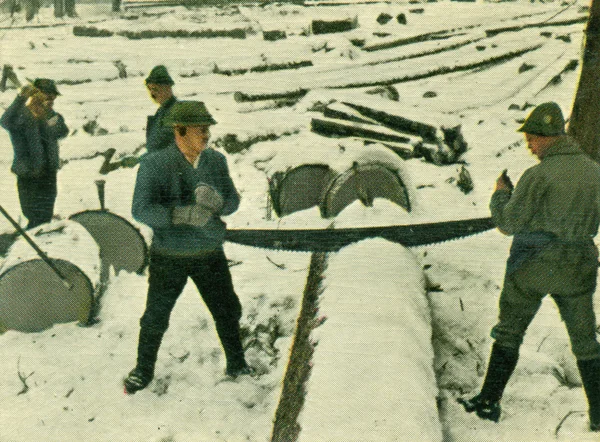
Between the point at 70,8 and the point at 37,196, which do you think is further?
the point at 70,8

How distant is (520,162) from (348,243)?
5462 millimetres

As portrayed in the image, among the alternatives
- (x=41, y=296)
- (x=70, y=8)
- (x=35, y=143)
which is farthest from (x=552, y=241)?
(x=70, y=8)

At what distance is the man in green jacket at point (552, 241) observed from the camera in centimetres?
339

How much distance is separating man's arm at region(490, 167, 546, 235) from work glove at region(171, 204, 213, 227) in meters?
1.89

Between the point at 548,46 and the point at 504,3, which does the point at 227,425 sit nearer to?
the point at 548,46

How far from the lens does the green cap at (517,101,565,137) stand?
11.1 ft

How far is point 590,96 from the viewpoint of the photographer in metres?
5.42

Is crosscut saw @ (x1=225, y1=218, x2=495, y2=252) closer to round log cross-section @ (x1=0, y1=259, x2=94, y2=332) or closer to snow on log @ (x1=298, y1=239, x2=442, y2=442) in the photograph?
snow on log @ (x1=298, y1=239, x2=442, y2=442)

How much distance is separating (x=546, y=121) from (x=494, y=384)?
5.77 feet

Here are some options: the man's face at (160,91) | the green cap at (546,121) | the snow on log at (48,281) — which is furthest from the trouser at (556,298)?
the man's face at (160,91)

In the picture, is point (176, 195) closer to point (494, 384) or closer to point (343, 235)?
point (343, 235)

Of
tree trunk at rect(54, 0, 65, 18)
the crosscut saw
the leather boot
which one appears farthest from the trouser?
tree trunk at rect(54, 0, 65, 18)

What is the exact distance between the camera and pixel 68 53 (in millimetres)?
16719

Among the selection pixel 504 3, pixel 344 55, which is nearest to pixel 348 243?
pixel 344 55
